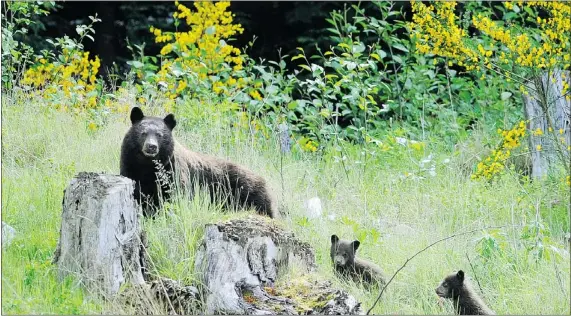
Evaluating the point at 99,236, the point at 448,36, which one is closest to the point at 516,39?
the point at 448,36

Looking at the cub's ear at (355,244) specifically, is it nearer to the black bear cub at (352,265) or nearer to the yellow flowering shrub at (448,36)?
the black bear cub at (352,265)

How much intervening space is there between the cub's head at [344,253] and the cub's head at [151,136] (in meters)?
1.69

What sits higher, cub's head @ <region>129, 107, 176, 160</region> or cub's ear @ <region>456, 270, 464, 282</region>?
cub's head @ <region>129, 107, 176, 160</region>

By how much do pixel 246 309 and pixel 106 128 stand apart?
4.40 metres

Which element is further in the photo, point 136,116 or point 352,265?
point 136,116

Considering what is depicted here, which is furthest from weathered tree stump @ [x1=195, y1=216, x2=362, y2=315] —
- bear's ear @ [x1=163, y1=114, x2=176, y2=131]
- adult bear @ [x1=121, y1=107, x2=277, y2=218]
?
bear's ear @ [x1=163, y1=114, x2=176, y2=131]

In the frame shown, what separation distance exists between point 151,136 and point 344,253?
1918 mm

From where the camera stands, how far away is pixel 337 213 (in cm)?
821

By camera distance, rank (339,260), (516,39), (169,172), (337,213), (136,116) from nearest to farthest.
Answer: (339,260) < (516,39) < (169,172) < (136,116) < (337,213)

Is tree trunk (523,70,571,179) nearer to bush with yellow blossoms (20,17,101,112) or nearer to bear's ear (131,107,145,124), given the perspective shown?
bear's ear (131,107,145,124)

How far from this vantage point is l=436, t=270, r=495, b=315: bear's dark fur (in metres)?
6.21

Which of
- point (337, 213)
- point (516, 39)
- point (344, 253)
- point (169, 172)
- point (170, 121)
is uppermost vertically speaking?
point (516, 39)

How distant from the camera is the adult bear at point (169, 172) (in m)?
7.45

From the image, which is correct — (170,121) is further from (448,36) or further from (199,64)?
(199,64)
